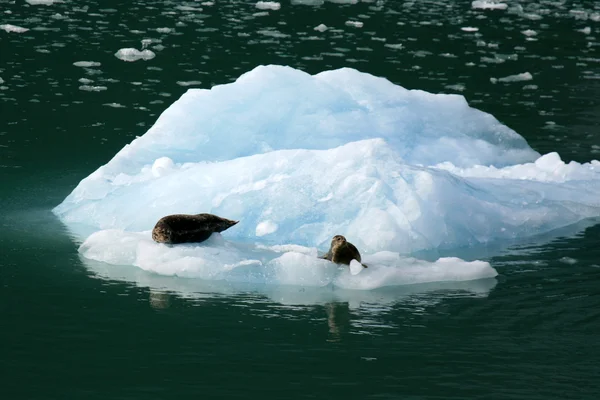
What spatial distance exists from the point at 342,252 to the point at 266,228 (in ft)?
3.88

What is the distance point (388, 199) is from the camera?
324 inches

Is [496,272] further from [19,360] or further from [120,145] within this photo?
[120,145]

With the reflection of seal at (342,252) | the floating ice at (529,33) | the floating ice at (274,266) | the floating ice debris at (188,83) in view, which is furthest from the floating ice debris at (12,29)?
the reflection of seal at (342,252)

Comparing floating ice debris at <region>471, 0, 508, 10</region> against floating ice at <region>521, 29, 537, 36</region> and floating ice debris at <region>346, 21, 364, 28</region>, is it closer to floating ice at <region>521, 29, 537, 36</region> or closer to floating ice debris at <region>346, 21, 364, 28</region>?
floating ice at <region>521, 29, 537, 36</region>

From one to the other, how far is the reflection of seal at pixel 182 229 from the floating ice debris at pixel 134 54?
366 inches

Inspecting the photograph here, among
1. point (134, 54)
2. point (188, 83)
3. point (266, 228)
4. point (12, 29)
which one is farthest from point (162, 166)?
point (12, 29)

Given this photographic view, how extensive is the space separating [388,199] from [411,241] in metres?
0.40

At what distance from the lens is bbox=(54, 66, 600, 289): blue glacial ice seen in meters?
7.34

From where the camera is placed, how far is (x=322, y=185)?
27.5 feet

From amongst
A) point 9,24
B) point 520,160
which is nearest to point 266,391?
point 520,160

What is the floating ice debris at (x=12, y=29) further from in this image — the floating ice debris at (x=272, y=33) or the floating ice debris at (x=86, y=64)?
the floating ice debris at (x=272, y=33)

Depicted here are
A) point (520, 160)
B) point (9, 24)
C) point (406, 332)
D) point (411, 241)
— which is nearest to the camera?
point (406, 332)

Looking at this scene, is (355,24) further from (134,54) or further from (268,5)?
(134,54)

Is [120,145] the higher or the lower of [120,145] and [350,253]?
the lower
